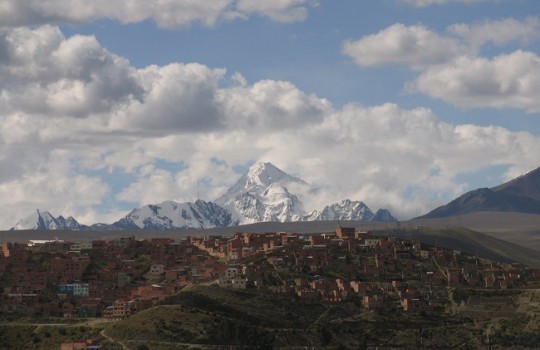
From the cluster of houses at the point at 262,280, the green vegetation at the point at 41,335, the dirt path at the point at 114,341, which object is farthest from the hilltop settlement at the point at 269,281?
the dirt path at the point at 114,341

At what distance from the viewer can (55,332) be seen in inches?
5955

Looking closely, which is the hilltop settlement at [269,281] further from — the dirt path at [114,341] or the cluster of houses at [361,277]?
the dirt path at [114,341]

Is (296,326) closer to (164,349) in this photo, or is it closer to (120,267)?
(164,349)

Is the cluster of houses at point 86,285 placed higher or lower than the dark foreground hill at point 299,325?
higher

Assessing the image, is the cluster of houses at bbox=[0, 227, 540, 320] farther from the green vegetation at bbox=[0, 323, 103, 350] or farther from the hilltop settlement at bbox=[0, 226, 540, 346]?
the green vegetation at bbox=[0, 323, 103, 350]

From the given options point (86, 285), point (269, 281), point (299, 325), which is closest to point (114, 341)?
point (299, 325)

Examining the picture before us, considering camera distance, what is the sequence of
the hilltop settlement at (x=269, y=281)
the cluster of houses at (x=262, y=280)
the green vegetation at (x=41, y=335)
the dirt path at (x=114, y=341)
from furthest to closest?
the cluster of houses at (x=262, y=280)
the hilltop settlement at (x=269, y=281)
the green vegetation at (x=41, y=335)
the dirt path at (x=114, y=341)

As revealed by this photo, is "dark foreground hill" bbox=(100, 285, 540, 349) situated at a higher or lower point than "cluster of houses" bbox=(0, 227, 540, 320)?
lower

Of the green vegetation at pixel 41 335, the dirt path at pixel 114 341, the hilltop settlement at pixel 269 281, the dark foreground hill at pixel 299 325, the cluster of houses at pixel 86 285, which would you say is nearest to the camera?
the dirt path at pixel 114 341

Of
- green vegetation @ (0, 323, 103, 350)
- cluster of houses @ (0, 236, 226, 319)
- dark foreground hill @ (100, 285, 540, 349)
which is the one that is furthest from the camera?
cluster of houses @ (0, 236, 226, 319)

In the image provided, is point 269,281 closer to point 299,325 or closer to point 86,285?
point 299,325

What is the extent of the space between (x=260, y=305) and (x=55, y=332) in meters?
27.9

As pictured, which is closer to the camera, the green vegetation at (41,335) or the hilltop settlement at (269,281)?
the green vegetation at (41,335)

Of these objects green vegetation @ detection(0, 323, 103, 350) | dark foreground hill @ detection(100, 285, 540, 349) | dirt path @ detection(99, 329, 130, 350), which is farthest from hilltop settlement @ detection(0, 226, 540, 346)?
dirt path @ detection(99, 329, 130, 350)
